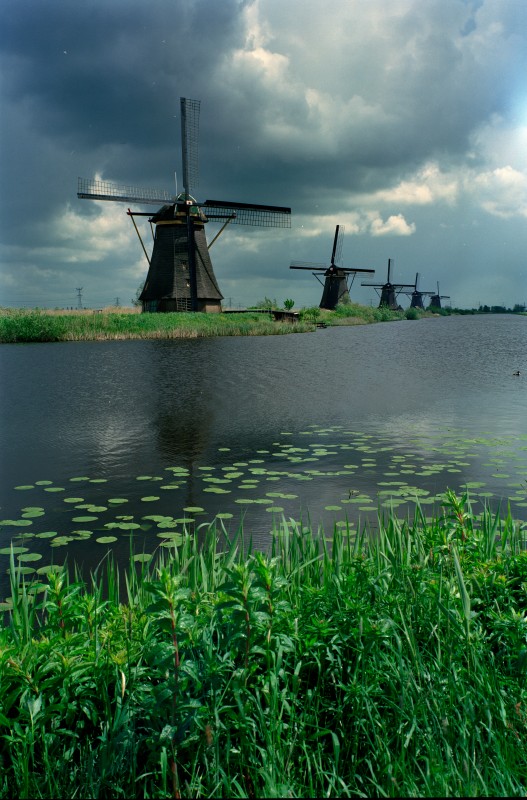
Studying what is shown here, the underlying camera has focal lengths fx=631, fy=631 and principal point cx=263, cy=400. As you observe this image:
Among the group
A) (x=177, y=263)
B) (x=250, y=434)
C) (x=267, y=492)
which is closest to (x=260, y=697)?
(x=267, y=492)

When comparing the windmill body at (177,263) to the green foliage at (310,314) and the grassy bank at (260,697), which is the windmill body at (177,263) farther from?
the grassy bank at (260,697)

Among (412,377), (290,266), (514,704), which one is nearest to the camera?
(514,704)

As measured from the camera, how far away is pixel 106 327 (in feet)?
97.4

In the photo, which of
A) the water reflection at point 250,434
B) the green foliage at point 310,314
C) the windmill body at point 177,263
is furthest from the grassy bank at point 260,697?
the green foliage at point 310,314

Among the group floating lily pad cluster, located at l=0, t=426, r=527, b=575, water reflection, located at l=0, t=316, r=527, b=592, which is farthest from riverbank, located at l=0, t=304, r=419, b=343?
floating lily pad cluster, located at l=0, t=426, r=527, b=575

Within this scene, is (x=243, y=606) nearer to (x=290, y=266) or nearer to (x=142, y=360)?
(x=142, y=360)

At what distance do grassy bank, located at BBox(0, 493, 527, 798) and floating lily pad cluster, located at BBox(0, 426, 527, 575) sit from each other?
164 cm

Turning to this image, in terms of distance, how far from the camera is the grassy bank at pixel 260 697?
1872mm

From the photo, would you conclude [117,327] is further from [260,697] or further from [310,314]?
[260,697]

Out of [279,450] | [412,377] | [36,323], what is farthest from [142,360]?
[279,450]

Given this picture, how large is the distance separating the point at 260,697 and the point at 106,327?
28.9 m

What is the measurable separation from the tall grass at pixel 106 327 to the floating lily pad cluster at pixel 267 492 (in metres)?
22.3

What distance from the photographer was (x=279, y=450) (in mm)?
8039

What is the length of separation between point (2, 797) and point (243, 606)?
949mm
